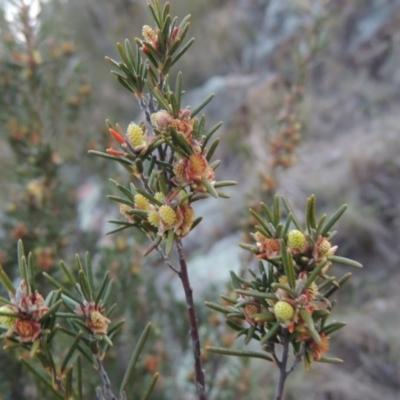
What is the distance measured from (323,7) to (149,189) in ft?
4.48

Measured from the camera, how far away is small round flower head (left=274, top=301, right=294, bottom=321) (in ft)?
1.43

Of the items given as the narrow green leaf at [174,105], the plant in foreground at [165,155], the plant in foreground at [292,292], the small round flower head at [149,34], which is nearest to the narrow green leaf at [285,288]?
the plant in foreground at [292,292]

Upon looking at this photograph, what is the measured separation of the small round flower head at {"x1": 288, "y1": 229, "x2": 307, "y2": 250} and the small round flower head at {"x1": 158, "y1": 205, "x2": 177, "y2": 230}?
0.12 metres

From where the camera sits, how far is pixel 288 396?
246cm

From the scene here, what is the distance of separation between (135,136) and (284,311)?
0.23m

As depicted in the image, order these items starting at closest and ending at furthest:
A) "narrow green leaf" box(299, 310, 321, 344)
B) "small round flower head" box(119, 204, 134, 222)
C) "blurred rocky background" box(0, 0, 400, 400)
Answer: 1. "narrow green leaf" box(299, 310, 321, 344)
2. "small round flower head" box(119, 204, 134, 222)
3. "blurred rocky background" box(0, 0, 400, 400)

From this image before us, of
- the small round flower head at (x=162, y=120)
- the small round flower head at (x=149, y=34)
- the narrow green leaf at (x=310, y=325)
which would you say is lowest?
the narrow green leaf at (x=310, y=325)

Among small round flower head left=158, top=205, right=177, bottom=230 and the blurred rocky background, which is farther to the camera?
the blurred rocky background

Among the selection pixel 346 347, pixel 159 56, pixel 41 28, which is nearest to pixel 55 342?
pixel 159 56

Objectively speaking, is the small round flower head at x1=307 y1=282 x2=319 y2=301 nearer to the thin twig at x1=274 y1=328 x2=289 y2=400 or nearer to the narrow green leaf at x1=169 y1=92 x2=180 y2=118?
the thin twig at x1=274 y1=328 x2=289 y2=400

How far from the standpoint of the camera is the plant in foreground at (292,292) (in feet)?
1.45

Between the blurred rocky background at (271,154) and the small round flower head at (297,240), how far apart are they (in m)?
0.76

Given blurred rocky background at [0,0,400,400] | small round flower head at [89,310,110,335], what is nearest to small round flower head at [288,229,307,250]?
small round flower head at [89,310,110,335]

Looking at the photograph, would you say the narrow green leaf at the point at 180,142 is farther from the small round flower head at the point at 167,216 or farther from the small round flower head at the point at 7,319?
the small round flower head at the point at 7,319
